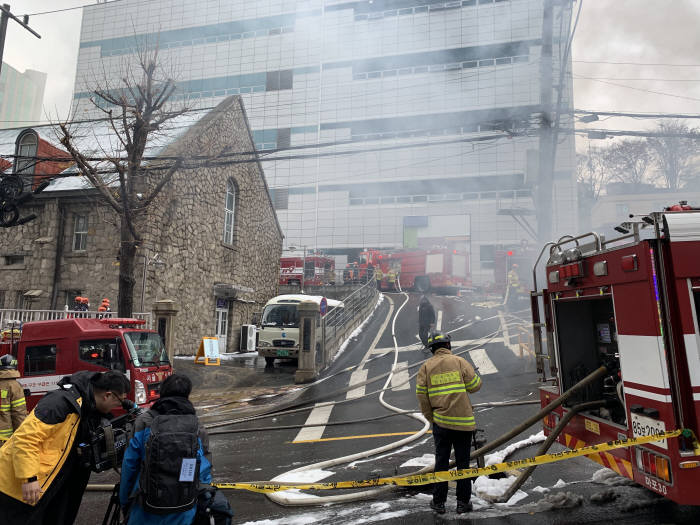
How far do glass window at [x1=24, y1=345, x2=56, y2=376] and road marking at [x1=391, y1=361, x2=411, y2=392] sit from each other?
20.1 ft

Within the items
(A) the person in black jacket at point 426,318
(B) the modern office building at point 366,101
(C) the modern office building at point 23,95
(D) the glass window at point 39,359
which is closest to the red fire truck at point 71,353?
(D) the glass window at point 39,359

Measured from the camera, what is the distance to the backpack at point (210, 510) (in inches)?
89.4

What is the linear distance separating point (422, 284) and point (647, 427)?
65.6 feet

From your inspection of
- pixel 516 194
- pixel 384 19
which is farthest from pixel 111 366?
pixel 516 194

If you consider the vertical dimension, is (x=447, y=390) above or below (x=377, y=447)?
above

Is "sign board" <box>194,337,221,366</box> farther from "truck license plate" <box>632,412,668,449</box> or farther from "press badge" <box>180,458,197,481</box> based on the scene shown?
"truck license plate" <box>632,412,668,449</box>

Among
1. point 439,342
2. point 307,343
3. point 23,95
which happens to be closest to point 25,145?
point 307,343

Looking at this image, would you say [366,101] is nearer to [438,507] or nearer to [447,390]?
[447,390]

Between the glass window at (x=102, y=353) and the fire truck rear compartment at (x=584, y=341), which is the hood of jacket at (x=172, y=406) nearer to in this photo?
the fire truck rear compartment at (x=584, y=341)

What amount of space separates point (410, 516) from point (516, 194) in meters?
29.9

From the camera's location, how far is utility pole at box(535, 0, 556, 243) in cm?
1128

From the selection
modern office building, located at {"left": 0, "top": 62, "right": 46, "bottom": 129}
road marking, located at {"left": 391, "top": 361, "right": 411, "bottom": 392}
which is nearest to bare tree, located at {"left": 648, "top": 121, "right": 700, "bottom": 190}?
road marking, located at {"left": 391, "top": 361, "right": 411, "bottom": 392}

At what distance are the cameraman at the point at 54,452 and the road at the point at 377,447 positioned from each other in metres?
1.43

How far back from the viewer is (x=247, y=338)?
17.4 meters
